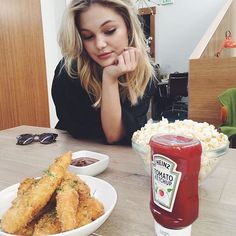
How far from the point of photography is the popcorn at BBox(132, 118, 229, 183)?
2.22ft

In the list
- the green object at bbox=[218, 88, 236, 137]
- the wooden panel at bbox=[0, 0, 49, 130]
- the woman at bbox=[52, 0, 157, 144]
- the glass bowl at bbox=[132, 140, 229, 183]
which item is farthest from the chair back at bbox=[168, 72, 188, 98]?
the glass bowl at bbox=[132, 140, 229, 183]

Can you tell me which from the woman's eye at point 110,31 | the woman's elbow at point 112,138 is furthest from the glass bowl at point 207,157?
the woman's eye at point 110,31

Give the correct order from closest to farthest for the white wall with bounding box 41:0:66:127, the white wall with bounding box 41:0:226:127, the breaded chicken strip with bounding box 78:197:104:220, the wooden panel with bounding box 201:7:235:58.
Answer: the breaded chicken strip with bounding box 78:197:104:220, the wooden panel with bounding box 201:7:235:58, the white wall with bounding box 41:0:66:127, the white wall with bounding box 41:0:226:127

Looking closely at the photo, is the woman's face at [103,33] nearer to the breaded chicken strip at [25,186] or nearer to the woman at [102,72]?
the woman at [102,72]

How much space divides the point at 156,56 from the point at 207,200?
645 cm

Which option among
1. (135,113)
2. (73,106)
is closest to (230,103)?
(135,113)

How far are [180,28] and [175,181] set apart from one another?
653 centimetres

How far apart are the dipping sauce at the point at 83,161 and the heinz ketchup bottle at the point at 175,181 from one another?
41cm

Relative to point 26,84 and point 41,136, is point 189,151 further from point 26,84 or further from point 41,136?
point 26,84

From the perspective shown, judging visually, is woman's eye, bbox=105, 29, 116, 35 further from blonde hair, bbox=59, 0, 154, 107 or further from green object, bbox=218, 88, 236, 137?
green object, bbox=218, 88, 236, 137

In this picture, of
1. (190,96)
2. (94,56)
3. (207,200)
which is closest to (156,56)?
(190,96)

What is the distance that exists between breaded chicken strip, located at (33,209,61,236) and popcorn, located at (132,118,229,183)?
30 cm

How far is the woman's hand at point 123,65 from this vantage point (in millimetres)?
1222

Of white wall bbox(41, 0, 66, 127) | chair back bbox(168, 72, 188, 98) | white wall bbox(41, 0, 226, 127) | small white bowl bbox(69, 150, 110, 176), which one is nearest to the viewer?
small white bowl bbox(69, 150, 110, 176)
